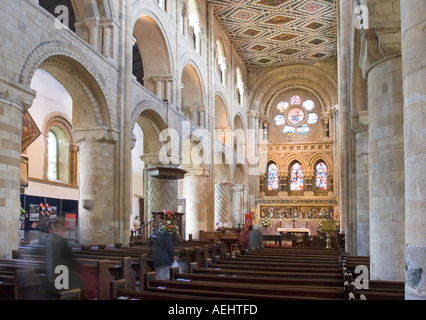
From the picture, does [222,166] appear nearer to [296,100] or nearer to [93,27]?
[296,100]

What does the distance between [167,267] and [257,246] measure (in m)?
6.35

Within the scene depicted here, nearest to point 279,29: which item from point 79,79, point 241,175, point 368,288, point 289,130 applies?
point 289,130

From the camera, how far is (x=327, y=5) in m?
25.0

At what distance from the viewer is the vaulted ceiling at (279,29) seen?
2525 cm

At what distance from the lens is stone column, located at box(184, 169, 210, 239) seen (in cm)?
2388

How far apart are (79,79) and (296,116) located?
25.4 m

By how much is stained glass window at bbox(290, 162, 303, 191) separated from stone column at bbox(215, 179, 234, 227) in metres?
7.57

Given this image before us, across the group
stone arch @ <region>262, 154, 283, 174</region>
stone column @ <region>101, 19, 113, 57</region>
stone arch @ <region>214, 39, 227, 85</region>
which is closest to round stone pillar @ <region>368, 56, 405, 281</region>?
stone column @ <region>101, 19, 113, 57</region>

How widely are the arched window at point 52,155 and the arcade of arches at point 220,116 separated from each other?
51 mm

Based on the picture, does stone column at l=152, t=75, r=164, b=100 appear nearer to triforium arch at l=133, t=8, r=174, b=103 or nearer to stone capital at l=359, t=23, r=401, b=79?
triforium arch at l=133, t=8, r=174, b=103

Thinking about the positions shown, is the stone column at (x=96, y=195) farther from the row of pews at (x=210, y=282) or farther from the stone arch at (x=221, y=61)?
the stone arch at (x=221, y=61)

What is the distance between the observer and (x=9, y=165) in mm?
9383

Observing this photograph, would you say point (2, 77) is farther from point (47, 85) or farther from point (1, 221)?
point (47, 85)
